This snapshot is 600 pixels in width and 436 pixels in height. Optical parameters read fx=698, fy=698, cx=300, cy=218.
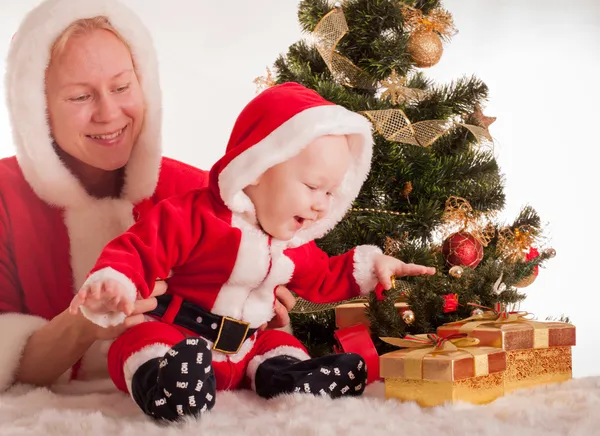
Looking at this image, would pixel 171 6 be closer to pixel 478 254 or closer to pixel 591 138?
pixel 478 254

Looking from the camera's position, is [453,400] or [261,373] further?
[261,373]

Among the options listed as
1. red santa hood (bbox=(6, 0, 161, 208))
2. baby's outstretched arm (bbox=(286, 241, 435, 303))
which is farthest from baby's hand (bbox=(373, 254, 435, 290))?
red santa hood (bbox=(6, 0, 161, 208))

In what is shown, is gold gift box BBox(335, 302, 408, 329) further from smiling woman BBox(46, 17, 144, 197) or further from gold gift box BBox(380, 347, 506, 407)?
smiling woman BBox(46, 17, 144, 197)

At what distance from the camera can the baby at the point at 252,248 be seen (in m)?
1.18

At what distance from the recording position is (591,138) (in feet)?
8.83

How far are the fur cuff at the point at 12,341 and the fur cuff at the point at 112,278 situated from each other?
0.36 meters

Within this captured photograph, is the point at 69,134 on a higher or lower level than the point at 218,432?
higher

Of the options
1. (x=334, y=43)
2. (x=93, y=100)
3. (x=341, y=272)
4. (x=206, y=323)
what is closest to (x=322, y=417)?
(x=206, y=323)

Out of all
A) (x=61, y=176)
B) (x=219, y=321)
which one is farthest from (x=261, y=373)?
(x=61, y=176)

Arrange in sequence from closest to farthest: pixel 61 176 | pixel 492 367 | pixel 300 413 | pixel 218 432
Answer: pixel 218 432 < pixel 300 413 < pixel 492 367 < pixel 61 176

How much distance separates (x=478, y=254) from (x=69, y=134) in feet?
3.01

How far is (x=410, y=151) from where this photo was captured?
65.4 inches

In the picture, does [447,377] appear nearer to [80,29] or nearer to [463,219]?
[463,219]

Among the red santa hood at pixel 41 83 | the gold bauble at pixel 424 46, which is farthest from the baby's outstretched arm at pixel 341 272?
the gold bauble at pixel 424 46
